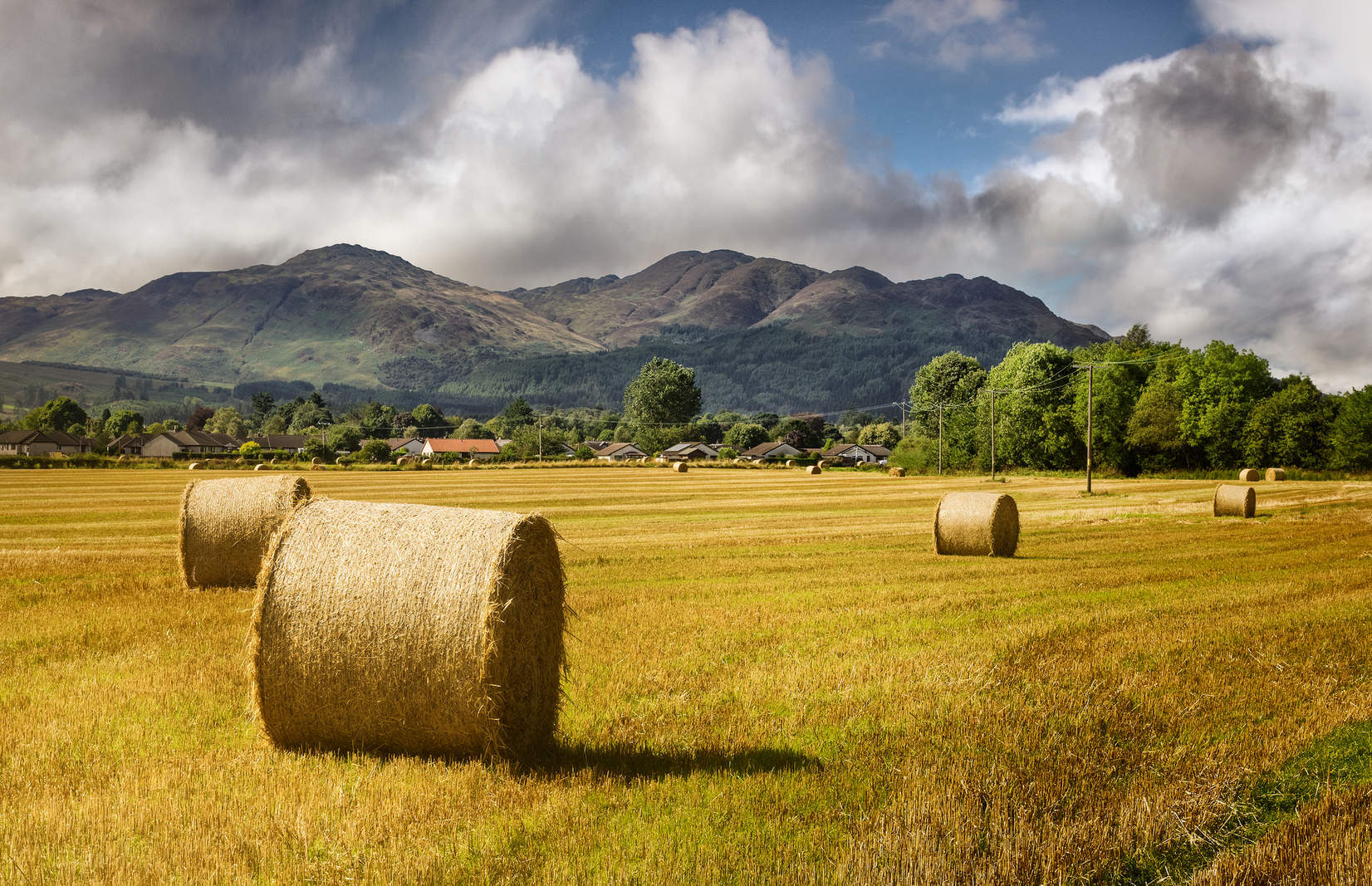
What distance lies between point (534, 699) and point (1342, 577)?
18.1 metres

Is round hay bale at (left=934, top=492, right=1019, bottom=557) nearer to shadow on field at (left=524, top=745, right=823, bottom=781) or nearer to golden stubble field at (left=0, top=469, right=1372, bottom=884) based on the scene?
golden stubble field at (left=0, top=469, right=1372, bottom=884)

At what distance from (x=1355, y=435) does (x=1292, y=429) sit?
299 inches

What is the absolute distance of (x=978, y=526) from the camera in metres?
25.0

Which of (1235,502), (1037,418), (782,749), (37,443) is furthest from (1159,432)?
(37,443)

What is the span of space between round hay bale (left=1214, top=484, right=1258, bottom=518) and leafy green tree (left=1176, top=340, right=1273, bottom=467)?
5748 cm

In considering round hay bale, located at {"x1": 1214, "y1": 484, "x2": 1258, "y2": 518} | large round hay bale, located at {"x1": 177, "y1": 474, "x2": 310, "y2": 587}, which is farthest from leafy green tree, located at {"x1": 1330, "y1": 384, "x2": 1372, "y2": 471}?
large round hay bale, located at {"x1": 177, "y1": 474, "x2": 310, "y2": 587}

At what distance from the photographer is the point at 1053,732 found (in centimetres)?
908

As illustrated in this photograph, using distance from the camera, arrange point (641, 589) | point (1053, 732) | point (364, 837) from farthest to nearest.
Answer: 1. point (641, 589)
2. point (1053, 732)
3. point (364, 837)

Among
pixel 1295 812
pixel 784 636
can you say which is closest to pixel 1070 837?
pixel 1295 812

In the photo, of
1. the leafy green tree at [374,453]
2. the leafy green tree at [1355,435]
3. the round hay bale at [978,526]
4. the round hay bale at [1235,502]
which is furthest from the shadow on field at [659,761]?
the leafy green tree at [374,453]

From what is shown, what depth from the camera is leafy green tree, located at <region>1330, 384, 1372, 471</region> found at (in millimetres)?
77125

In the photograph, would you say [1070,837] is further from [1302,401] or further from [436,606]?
[1302,401]

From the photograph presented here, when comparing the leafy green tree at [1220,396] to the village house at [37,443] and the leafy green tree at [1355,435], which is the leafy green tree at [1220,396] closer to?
the leafy green tree at [1355,435]

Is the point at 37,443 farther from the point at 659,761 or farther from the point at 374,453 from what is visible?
the point at 659,761
